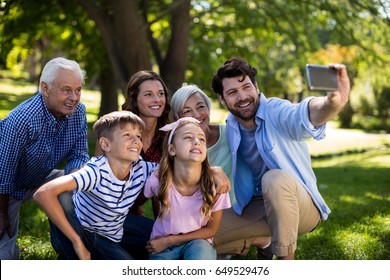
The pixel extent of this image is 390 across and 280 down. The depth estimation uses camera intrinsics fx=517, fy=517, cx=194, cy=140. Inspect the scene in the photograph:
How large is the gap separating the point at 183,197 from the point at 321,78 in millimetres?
1240

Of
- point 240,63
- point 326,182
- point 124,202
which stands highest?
point 240,63

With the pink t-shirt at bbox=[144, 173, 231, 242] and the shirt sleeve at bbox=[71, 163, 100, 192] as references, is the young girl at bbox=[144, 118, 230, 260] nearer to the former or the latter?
the pink t-shirt at bbox=[144, 173, 231, 242]

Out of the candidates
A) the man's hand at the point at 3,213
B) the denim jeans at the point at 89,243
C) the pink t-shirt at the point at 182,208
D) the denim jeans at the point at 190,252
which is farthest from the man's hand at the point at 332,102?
the man's hand at the point at 3,213

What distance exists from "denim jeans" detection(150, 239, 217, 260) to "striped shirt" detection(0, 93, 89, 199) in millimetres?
1039

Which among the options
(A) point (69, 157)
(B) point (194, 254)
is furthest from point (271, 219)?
(A) point (69, 157)

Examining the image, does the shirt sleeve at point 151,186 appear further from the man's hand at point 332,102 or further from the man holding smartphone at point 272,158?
the man's hand at point 332,102

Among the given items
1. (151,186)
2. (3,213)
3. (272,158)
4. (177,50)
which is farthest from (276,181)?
(177,50)

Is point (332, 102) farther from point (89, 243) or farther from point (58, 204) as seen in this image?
point (89, 243)

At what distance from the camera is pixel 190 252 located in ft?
11.2

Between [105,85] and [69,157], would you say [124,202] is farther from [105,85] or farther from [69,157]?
[105,85]

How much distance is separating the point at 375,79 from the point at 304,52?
1786 millimetres

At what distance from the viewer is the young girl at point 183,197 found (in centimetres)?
350

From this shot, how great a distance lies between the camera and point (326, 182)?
917 centimetres

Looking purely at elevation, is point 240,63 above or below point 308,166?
above
